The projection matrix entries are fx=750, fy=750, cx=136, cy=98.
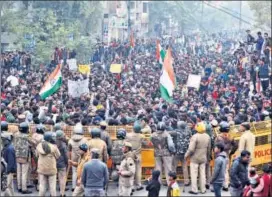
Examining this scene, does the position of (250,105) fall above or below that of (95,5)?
below

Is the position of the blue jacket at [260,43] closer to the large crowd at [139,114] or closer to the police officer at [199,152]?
the large crowd at [139,114]

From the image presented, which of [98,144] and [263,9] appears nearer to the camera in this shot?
[98,144]

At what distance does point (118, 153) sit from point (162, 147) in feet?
3.43

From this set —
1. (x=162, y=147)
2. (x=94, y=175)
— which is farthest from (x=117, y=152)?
(x=94, y=175)

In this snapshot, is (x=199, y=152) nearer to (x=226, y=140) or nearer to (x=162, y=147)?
(x=226, y=140)

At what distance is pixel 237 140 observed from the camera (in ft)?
55.1

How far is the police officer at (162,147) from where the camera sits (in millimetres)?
16062

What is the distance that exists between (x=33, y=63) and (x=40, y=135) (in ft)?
81.3

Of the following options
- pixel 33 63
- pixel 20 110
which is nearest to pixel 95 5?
pixel 33 63

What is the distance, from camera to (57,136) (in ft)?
50.9

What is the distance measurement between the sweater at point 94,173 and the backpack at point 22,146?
245cm

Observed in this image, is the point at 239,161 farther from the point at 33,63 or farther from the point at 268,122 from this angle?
the point at 33,63

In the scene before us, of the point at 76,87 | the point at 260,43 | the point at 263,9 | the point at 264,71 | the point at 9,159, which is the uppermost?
the point at 263,9

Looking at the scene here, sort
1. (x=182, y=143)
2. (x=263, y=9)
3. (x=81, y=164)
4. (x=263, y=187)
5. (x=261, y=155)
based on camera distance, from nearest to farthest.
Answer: (x=263, y=187), (x=81, y=164), (x=182, y=143), (x=261, y=155), (x=263, y=9)
